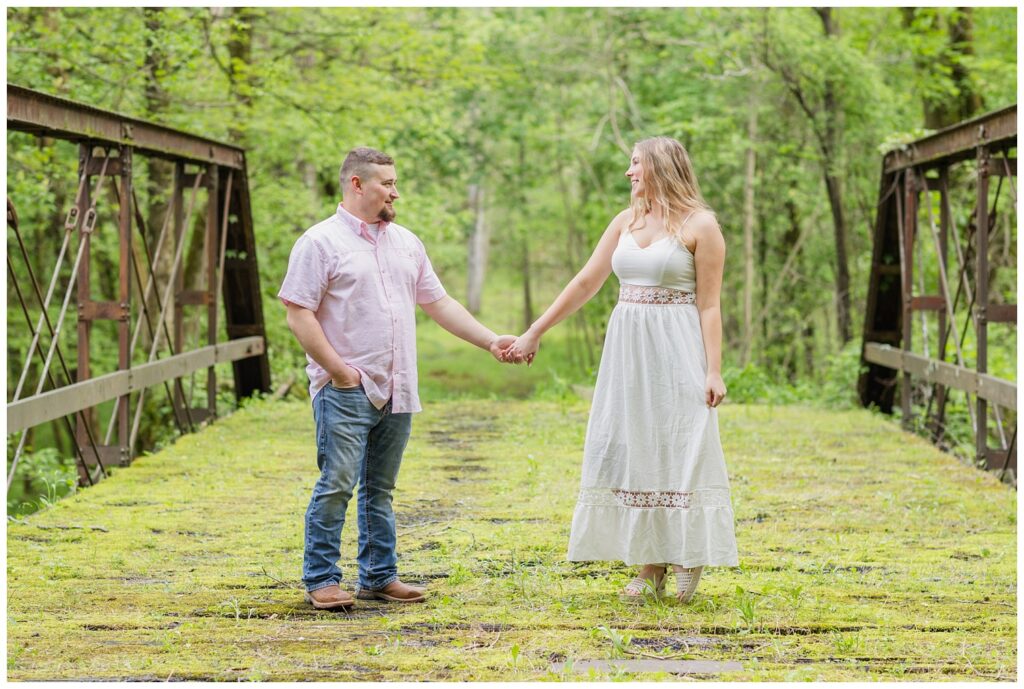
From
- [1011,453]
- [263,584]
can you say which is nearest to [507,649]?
[263,584]

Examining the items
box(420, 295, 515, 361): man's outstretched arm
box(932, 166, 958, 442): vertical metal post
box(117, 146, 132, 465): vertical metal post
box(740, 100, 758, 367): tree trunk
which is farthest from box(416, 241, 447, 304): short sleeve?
box(740, 100, 758, 367): tree trunk

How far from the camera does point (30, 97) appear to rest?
7281 mm

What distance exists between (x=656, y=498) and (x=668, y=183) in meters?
1.27

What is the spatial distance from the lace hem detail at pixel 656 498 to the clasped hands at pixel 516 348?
872mm

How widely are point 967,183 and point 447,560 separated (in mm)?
12513

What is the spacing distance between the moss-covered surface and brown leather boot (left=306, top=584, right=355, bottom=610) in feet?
0.26

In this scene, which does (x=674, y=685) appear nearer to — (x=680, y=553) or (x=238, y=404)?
(x=680, y=553)

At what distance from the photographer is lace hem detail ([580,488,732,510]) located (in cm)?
515

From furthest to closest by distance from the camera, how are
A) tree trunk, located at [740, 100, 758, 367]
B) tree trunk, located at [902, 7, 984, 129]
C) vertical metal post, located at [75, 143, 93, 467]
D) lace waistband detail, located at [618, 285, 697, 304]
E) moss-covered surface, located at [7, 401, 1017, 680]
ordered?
tree trunk, located at [740, 100, 758, 367], tree trunk, located at [902, 7, 984, 129], vertical metal post, located at [75, 143, 93, 467], lace waistband detail, located at [618, 285, 697, 304], moss-covered surface, located at [7, 401, 1017, 680]

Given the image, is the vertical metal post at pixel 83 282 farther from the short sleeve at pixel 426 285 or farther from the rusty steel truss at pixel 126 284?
the short sleeve at pixel 426 285

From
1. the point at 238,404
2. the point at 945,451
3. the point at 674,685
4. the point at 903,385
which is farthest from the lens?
the point at 238,404

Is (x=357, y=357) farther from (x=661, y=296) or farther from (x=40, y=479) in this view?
(x=40, y=479)

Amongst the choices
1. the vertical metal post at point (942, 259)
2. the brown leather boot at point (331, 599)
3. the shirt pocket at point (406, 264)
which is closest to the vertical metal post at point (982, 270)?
the vertical metal post at point (942, 259)

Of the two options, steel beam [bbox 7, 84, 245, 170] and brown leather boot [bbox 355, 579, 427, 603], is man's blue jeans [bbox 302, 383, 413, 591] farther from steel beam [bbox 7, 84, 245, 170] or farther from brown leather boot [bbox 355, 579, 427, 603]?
steel beam [bbox 7, 84, 245, 170]
